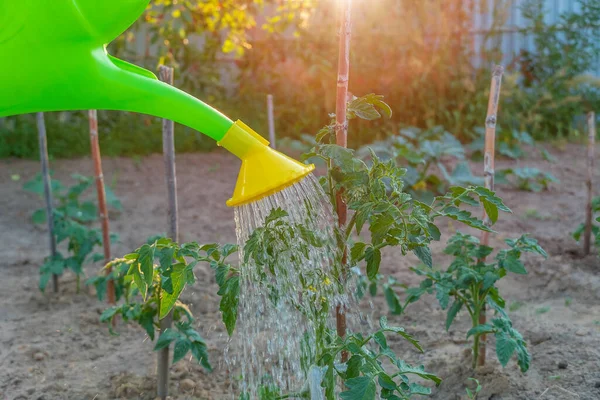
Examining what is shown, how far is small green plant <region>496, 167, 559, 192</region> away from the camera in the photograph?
4.96 meters

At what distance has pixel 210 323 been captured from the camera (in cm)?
301

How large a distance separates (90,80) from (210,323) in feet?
5.13

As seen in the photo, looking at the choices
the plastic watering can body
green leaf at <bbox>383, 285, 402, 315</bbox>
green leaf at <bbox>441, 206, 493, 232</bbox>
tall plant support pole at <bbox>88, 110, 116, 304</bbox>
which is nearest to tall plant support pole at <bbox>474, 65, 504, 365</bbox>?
green leaf at <bbox>383, 285, 402, 315</bbox>

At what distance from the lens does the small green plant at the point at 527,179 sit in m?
4.96

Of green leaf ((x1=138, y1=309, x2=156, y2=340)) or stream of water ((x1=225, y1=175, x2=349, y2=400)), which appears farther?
green leaf ((x1=138, y1=309, x2=156, y2=340))

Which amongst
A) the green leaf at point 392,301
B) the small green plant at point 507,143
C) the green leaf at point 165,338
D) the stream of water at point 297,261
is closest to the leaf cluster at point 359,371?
the stream of water at point 297,261

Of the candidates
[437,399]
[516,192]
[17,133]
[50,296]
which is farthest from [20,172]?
[437,399]

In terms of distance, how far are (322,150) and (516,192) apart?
3.56 meters

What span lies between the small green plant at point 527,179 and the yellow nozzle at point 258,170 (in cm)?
356

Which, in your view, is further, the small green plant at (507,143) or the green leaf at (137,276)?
the small green plant at (507,143)

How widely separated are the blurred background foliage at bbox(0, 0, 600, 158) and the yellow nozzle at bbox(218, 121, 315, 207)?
4237mm

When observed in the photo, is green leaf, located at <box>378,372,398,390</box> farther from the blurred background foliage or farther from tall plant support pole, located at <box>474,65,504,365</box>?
the blurred background foliage

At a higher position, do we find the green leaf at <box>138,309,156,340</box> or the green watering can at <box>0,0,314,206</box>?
the green watering can at <box>0,0,314,206</box>

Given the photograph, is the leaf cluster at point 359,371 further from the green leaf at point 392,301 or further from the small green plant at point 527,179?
the small green plant at point 527,179
